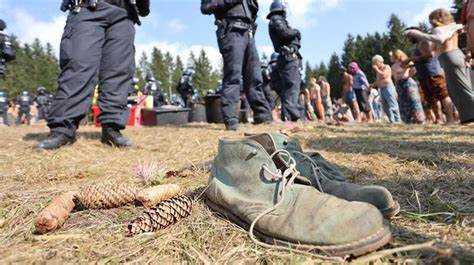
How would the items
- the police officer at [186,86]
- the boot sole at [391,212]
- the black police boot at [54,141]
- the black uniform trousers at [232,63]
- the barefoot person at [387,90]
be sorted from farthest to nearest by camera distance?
the police officer at [186,86] < the barefoot person at [387,90] < the black uniform trousers at [232,63] < the black police boot at [54,141] < the boot sole at [391,212]

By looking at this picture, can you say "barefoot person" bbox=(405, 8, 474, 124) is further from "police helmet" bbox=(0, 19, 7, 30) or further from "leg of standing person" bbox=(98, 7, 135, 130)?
"police helmet" bbox=(0, 19, 7, 30)

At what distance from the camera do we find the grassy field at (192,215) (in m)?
1.00

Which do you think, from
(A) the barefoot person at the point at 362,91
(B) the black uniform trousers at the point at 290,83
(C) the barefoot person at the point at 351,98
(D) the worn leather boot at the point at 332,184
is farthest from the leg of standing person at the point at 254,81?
(C) the barefoot person at the point at 351,98

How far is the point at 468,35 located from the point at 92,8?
3.34 meters

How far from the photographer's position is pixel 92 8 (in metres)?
2.88

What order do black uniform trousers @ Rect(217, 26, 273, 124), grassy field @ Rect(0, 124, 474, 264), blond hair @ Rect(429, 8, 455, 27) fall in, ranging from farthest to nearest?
1. blond hair @ Rect(429, 8, 455, 27)
2. black uniform trousers @ Rect(217, 26, 273, 124)
3. grassy field @ Rect(0, 124, 474, 264)

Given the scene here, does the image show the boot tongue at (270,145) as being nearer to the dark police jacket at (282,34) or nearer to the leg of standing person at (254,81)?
→ the leg of standing person at (254,81)

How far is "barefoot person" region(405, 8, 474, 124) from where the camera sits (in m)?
3.88

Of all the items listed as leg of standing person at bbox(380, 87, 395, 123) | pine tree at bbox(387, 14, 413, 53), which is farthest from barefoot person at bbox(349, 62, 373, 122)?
pine tree at bbox(387, 14, 413, 53)

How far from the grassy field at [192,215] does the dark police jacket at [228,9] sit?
2.38 meters

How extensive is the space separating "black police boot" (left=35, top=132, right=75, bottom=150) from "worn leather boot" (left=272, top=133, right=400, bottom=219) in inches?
79.3

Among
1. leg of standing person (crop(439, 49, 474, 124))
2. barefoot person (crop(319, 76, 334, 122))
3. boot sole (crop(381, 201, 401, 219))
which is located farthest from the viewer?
barefoot person (crop(319, 76, 334, 122))

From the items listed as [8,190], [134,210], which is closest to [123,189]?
[134,210]

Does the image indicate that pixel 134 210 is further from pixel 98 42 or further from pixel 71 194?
pixel 98 42
